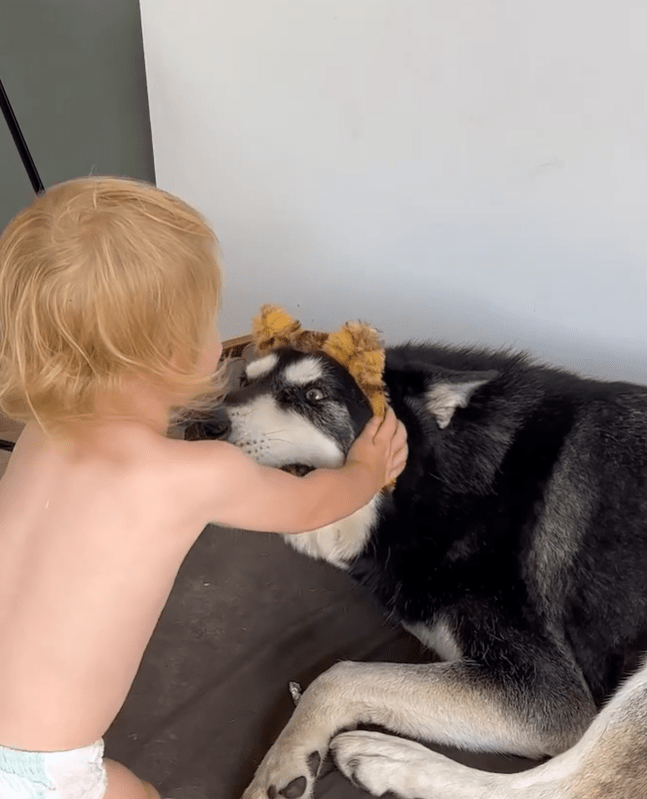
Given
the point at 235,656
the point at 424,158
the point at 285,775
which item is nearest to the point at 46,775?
the point at 285,775

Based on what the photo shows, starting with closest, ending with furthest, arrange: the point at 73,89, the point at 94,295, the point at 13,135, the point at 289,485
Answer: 1. the point at 94,295
2. the point at 289,485
3. the point at 13,135
4. the point at 73,89

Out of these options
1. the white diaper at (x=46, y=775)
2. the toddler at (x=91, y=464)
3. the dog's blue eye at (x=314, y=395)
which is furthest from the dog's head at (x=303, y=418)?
the white diaper at (x=46, y=775)

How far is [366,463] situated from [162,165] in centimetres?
206

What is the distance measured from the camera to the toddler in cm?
120

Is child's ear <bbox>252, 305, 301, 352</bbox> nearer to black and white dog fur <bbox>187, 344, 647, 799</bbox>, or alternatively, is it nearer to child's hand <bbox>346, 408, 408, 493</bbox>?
black and white dog fur <bbox>187, 344, 647, 799</bbox>

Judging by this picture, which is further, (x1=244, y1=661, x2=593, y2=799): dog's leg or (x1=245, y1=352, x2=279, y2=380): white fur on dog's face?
(x1=245, y1=352, x2=279, y2=380): white fur on dog's face

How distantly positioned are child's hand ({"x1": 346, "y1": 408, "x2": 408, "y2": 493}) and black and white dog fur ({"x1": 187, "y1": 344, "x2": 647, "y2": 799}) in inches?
1.6

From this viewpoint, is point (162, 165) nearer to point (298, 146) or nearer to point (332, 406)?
point (298, 146)

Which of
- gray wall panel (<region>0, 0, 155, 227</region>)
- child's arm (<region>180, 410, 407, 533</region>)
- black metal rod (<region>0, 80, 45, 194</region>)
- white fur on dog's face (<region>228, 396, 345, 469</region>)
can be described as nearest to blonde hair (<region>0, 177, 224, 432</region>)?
child's arm (<region>180, 410, 407, 533</region>)

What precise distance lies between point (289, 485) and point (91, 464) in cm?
36

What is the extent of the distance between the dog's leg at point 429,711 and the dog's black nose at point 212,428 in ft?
1.96

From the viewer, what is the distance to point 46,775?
4.30 feet

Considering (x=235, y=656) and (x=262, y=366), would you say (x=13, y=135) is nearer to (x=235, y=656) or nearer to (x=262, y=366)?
(x=262, y=366)

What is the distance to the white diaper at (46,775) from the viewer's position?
1.30 metres
